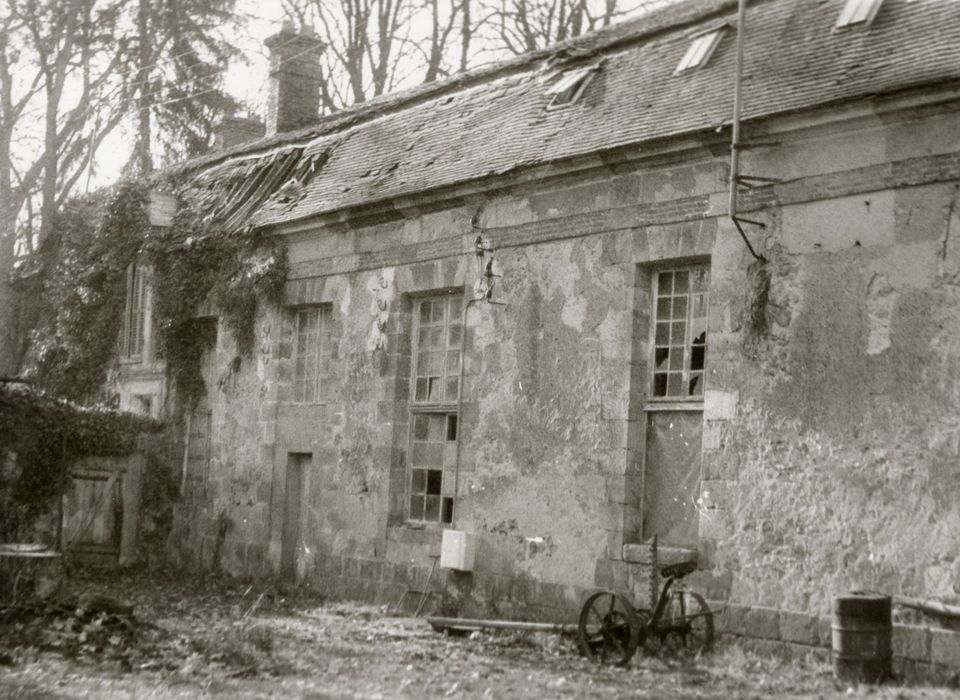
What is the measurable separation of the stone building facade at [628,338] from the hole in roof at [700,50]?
0.09 metres

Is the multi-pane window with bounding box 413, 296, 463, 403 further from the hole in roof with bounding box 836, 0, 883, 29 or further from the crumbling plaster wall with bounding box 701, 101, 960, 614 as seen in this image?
the hole in roof with bounding box 836, 0, 883, 29

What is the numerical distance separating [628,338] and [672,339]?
0.42 m

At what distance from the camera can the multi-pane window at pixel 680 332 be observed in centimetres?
1265

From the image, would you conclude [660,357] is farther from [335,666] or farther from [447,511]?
[335,666]

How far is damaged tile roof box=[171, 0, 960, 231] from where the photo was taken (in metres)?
11.8

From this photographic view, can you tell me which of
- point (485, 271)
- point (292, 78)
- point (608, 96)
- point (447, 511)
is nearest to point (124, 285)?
point (292, 78)

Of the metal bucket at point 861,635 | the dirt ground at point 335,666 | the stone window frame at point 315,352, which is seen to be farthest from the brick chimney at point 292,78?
the metal bucket at point 861,635

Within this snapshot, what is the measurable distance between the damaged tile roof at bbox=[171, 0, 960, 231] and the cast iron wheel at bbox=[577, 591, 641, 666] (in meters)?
4.38

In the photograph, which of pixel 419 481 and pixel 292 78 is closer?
pixel 419 481

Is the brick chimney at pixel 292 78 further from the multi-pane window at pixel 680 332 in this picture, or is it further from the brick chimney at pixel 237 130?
the multi-pane window at pixel 680 332

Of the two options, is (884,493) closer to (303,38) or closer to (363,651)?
(363,651)

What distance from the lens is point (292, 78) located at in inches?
958

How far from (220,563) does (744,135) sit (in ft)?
32.4

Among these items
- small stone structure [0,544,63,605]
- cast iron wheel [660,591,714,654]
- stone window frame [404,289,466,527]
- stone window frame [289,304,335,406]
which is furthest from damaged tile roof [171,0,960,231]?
small stone structure [0,544,63,605]
